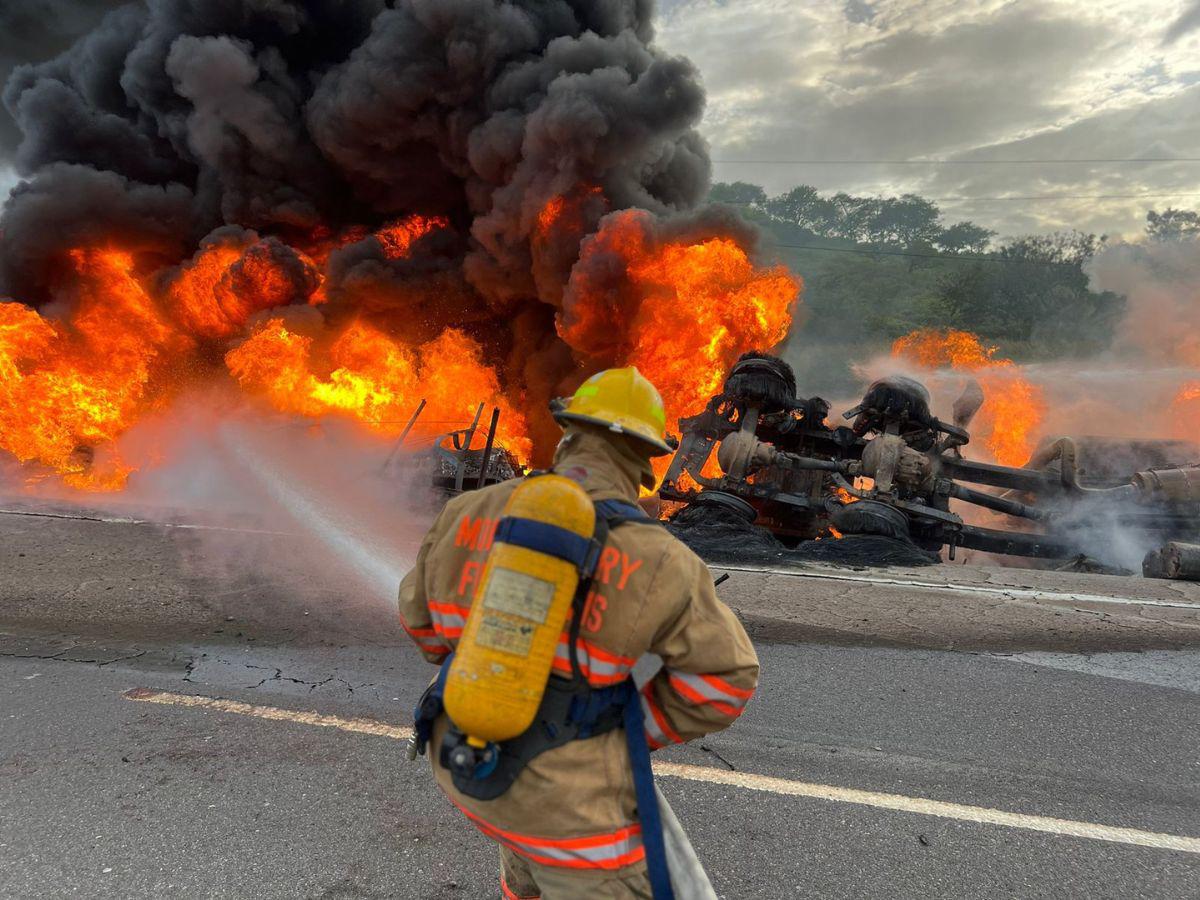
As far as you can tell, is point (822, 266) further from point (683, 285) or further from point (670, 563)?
point (670, 563)

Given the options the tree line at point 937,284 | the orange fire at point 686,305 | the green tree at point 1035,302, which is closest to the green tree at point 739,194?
the tree line at point 937,284

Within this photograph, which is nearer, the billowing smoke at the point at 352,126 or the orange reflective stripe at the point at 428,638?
the orange reflective stripe at the point at 428,638

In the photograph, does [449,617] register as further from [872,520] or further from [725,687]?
[872,520]

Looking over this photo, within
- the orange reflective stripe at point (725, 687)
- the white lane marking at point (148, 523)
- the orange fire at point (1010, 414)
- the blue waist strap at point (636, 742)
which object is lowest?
the white lane marking at point (148, 523)

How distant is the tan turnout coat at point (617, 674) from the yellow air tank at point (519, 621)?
0.10 meters

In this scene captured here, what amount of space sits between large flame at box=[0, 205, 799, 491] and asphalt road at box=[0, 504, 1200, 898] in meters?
9.76

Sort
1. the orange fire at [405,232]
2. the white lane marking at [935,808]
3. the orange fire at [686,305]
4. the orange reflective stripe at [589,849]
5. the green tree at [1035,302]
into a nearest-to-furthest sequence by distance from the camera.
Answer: the orange reflective stripe at [589,849]
the white lane marking at [935,808]
the orange fire at [686,305]
the orange fire at [405,232]
the green tree at [1035,302]

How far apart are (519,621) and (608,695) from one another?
0.31 metres

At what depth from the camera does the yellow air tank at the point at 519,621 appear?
1429 millimetres

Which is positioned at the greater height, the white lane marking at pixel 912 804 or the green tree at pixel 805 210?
the green tree at pixel 805 210

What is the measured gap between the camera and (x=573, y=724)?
1.56 meters

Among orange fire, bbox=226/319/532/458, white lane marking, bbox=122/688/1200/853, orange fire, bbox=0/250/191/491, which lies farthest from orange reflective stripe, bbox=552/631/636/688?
orange fire, bbox=0/250/191/491

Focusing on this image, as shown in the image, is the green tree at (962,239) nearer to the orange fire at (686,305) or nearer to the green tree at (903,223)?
the green tree at (903,223)

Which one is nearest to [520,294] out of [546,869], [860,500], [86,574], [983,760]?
[860,500]
